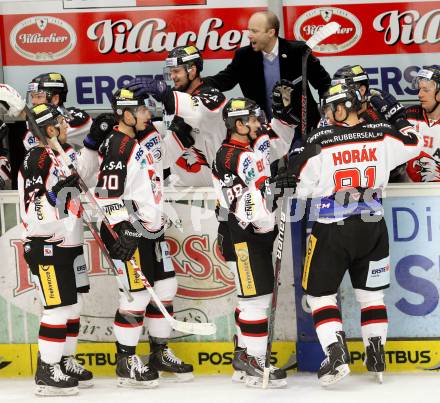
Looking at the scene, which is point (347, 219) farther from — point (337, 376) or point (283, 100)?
point (283, 100)

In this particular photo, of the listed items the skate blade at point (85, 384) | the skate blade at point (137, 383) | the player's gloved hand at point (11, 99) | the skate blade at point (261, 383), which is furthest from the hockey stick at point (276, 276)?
the player's gloved hand at point (11, 99)

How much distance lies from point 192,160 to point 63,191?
3.34 ft

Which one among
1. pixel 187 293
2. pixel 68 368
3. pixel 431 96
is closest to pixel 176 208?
pixel 187 293

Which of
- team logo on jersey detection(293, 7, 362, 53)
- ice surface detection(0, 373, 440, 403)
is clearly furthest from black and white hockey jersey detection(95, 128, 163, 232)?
team logo on jersey detection(293, 7, 362, 53)

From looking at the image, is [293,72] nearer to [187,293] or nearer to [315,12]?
[315,12]

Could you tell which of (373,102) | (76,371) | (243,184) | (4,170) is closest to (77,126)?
(4,170)

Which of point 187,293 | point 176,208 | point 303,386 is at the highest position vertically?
point 176,208

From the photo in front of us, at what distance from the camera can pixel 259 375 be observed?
694 cm

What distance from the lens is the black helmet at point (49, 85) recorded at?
7.73 meters

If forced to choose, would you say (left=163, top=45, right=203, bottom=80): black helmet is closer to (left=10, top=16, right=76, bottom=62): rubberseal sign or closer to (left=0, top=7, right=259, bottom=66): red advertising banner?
(left=0, top=7, right=259, bottom=66): red advertising banner

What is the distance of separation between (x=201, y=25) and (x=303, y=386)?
2668 millimetres

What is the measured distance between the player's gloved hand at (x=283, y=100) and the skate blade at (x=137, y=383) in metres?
1.66

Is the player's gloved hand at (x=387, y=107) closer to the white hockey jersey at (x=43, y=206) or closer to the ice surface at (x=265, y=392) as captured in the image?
the ice surface at (x=265, y=392)

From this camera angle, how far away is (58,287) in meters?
6.90
